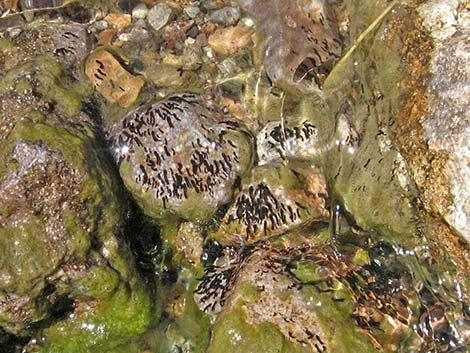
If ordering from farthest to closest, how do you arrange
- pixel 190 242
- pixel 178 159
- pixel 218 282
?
pixel 190 242
pixel 178 159
pixel 218 282

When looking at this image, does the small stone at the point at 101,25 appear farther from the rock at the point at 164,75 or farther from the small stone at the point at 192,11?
the small stone at the point at 192,11

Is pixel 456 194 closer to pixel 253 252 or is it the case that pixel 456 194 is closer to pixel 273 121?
pixel 253 252

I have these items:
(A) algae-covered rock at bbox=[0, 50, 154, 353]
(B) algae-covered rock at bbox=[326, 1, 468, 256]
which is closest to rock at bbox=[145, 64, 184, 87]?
(A) algae-covered rock at bbox=[0, 50, 154, 353]

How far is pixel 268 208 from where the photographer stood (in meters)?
4.30

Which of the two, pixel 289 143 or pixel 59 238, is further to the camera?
pixel 289 143

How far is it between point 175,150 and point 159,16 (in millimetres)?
1881

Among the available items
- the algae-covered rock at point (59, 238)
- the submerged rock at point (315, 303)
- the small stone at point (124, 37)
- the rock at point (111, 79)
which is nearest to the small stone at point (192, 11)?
the small stone at point (124, 37)

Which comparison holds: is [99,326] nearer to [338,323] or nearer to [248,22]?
[338,323]

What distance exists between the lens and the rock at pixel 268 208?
430 centimetres

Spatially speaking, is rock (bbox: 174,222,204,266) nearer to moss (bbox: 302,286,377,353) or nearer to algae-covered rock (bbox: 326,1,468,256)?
moss (bbox: 302,286,377,353)

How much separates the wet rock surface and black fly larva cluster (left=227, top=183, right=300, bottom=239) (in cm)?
1

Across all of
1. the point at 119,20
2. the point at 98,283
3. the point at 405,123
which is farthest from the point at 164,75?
the point at 405,123

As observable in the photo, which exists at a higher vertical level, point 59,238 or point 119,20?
point 119,20

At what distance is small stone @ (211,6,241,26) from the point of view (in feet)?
17.0
